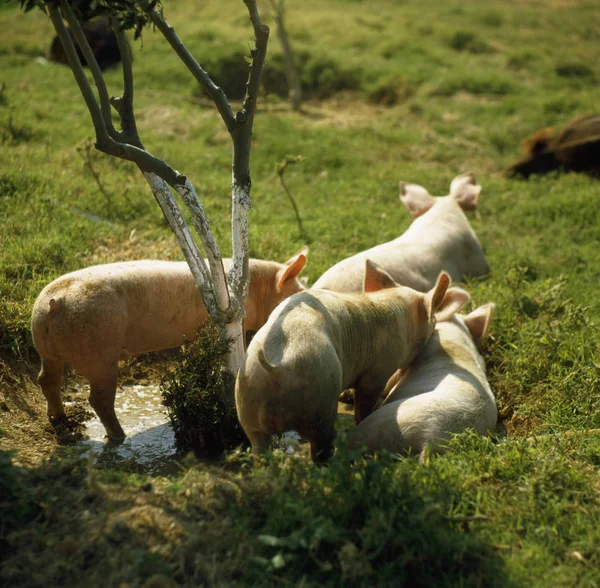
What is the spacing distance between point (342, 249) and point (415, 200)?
0.91 meters

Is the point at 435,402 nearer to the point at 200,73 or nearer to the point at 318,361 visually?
the point at 318,361

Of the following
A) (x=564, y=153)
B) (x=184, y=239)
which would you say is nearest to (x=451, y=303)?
(x=184, y=239)

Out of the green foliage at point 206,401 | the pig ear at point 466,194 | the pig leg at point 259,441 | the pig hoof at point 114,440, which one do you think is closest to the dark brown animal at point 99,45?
the pig ear at point 466,194

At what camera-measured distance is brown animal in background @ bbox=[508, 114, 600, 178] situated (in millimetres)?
9672

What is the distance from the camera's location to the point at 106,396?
470 cm

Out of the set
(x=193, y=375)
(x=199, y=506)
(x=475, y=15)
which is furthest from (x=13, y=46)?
(x=199, y=506)

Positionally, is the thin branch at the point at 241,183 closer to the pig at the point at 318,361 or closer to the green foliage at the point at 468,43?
A: the pig at the point at 318,361

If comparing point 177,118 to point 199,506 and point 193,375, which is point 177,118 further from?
point 199,506

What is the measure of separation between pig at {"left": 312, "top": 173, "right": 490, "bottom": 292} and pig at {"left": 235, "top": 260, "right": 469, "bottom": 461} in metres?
0.90

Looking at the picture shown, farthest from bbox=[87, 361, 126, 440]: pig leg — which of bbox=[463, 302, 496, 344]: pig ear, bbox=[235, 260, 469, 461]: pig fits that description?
bbox=[463, 302, 496, 344]: pig ear

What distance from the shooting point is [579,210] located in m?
8.46

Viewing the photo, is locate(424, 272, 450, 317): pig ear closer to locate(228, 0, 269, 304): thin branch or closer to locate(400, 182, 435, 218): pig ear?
locate(228, 0, 269, 304): thin branch

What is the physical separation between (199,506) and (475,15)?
16.1m

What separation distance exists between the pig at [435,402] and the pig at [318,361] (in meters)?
0.24
